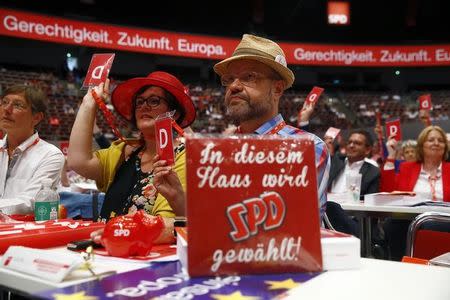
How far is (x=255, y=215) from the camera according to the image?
0.90m

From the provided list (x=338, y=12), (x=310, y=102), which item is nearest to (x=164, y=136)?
(x=310, y=102)

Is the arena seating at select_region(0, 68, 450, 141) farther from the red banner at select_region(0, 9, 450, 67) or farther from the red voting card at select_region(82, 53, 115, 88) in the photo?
the red voting card at select_region(82, 53, 115, 88)

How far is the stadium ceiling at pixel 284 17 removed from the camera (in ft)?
51.9

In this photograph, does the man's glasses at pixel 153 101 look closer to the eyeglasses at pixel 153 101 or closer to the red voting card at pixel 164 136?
the eyeglasses at pixel 153 101

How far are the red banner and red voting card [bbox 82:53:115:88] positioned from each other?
1058 centimetres

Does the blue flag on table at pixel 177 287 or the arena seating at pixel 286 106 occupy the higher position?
the arena seating at pixel 286 106

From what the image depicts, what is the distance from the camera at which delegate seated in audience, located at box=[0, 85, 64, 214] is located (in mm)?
2203

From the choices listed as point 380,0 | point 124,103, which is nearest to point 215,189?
point 124,103

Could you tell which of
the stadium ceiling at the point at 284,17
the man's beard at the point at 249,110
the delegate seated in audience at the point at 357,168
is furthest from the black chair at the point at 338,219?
the stadium ceiling at the point at 284,17

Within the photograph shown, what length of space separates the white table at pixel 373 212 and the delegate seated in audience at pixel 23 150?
183 cm

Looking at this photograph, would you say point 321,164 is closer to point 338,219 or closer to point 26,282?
point 338,219

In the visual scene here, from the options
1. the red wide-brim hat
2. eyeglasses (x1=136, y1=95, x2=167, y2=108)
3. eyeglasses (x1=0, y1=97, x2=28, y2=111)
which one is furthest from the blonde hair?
eyeglasses (x1=0, y1=97, x2=28, y2=111)

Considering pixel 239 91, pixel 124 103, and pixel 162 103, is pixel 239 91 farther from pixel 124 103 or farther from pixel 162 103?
pixel 124 103

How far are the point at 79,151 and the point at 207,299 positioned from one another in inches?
48.8
